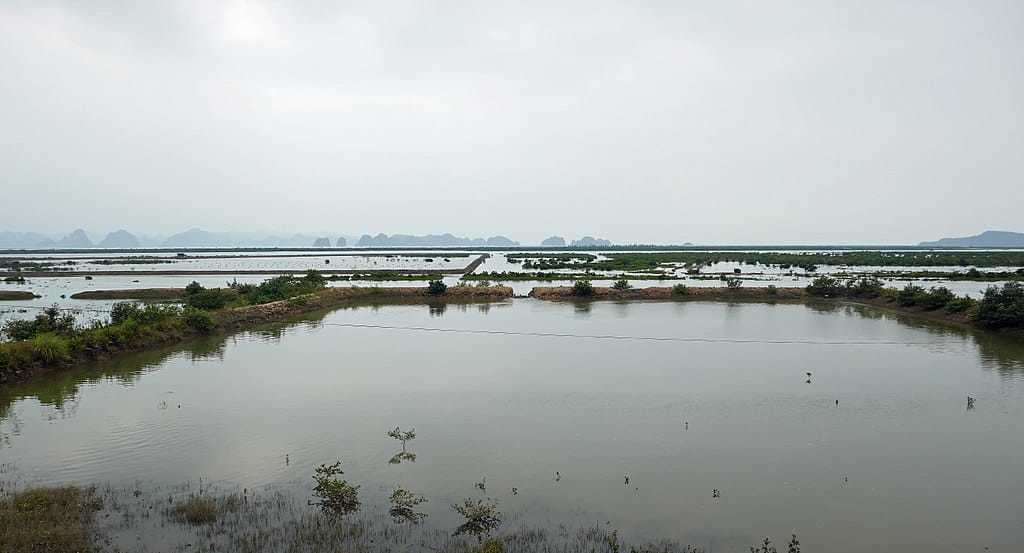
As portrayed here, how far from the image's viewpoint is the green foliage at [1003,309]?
56.9 feet

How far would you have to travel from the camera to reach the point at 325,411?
1002cm

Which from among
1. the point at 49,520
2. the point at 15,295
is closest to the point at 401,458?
the point at 49,520

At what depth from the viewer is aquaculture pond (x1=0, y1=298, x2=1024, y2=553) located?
6.41 m

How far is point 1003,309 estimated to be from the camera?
57.7 feet

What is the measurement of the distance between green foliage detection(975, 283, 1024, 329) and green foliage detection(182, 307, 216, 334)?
Result: 2544cm

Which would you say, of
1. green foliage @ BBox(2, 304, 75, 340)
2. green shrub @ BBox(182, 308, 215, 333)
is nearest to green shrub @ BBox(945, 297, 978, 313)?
green shrub @ BBox(182, 308, 215, 333)

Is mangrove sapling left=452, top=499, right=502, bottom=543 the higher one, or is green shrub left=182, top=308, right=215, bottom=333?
green shrub left=182, top=308, right=215, bottom=333

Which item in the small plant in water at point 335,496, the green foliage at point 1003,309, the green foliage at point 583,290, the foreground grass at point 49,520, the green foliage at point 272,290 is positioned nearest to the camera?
the foreground grass at point 49,520

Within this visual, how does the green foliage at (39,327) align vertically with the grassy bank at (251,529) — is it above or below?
above

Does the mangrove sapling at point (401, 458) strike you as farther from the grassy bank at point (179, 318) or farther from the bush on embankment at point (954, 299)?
the bush on embankment at point (954, 299)

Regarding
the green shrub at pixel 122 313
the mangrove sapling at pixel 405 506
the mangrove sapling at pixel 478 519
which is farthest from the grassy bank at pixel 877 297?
the mangrove sapling at pixel 405 506

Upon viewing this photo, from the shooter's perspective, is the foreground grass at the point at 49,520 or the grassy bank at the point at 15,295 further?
the grassy bank at the point at 15,295

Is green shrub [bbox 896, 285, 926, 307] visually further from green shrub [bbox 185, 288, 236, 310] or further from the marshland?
green shrub [bbox 185, 288, 236, 310]

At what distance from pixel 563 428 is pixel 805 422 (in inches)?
163
